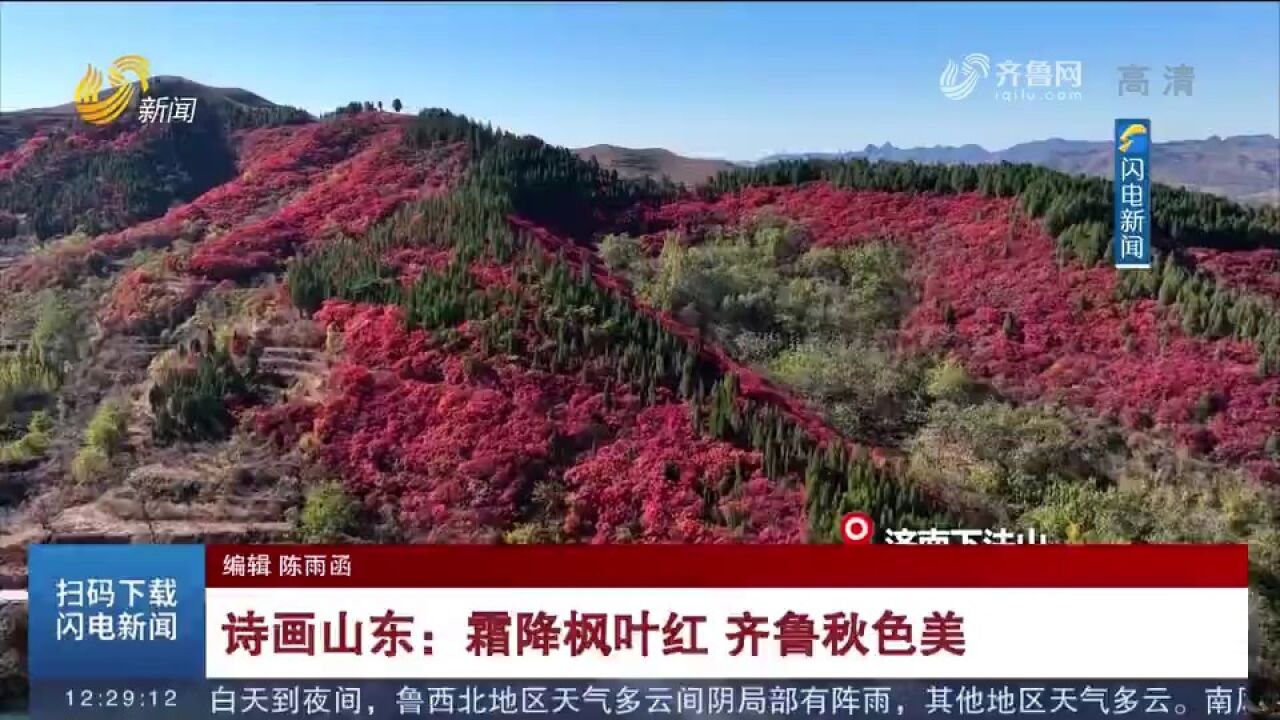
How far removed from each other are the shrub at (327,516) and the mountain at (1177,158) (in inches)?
149

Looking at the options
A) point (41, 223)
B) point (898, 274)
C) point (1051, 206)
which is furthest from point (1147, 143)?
point (41, 223)

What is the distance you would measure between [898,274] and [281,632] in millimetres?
4604

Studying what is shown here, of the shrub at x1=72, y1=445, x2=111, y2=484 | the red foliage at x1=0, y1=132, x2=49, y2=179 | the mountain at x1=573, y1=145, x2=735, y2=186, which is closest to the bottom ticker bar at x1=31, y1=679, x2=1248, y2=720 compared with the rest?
the shrub at x1=72, y1=445, x2=111, y2=484

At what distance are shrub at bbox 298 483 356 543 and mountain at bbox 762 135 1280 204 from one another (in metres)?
3.79

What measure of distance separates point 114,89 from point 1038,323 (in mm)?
6417

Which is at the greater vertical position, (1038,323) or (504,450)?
(1038,323)

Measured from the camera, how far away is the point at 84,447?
6535mm

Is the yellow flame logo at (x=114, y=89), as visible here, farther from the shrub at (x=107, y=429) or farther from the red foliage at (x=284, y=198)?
the shrub at (x=107, y=429)

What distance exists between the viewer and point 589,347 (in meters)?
6.61

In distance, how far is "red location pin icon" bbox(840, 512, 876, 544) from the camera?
19.1ft

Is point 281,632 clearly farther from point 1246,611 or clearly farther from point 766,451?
point 1246,611
